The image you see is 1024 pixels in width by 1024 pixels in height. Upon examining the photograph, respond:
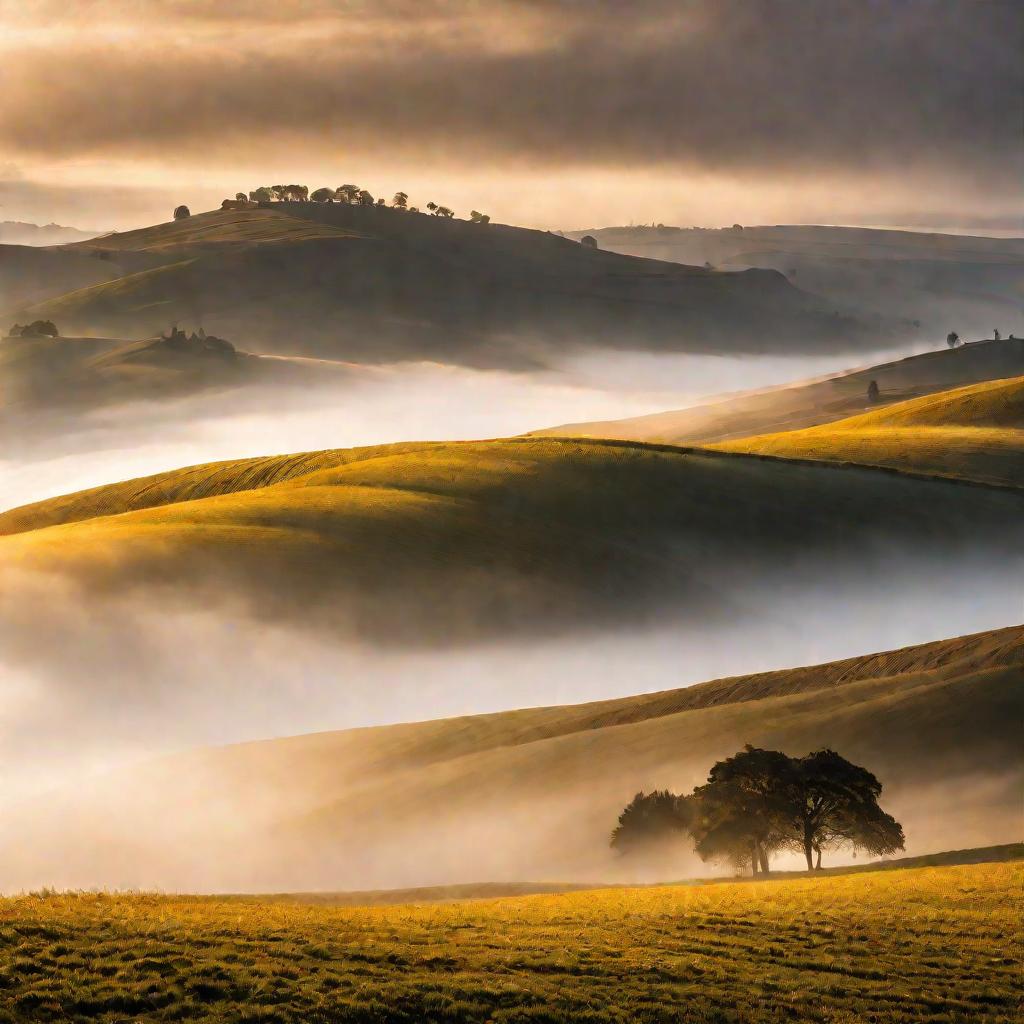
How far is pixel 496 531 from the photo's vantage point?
480ft

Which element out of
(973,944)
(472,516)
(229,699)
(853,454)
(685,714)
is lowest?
(973,944)

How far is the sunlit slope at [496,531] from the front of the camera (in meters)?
132

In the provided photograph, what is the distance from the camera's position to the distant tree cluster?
54812mm

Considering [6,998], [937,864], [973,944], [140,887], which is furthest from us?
[140,887]

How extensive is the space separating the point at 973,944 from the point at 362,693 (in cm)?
9766

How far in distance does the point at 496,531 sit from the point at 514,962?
115 m

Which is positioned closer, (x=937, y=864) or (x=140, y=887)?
(x=937, y=864)

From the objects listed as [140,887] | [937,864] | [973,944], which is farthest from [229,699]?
[973,944]

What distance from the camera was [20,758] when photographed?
113 m

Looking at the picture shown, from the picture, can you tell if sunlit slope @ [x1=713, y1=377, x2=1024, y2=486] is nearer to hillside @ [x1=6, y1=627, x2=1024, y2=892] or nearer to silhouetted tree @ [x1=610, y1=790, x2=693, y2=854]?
hillside @ [x1=6, y1=627, x2=1024, y2=892]

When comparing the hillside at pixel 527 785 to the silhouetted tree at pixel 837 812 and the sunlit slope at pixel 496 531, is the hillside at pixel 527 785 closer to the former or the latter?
the silhouetted tree at pixel 837 812

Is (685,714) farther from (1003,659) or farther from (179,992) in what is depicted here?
(179,992)

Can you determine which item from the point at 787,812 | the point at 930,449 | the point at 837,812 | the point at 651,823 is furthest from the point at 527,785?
the point at 930,449

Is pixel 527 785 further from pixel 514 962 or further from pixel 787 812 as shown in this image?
pixel 514 962
